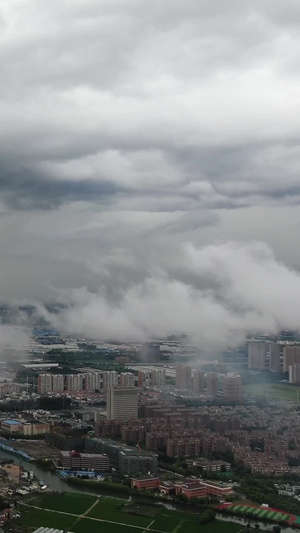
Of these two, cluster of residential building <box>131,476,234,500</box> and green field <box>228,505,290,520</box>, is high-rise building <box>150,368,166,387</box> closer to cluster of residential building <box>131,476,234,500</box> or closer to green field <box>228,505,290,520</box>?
cluster of residential building <box>131,476,234,500</box>

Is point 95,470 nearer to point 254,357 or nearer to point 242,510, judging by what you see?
point 242,510

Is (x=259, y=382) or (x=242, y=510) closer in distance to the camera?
(x=242, y=510)

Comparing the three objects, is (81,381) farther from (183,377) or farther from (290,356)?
(290,356)

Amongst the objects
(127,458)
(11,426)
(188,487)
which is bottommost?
(188,487)

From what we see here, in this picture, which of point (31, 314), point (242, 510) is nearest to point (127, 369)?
point (31, 314)

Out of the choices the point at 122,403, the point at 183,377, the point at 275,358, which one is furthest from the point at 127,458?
the point at 275,358

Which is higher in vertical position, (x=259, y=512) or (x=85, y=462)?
(x=85, y=462)
